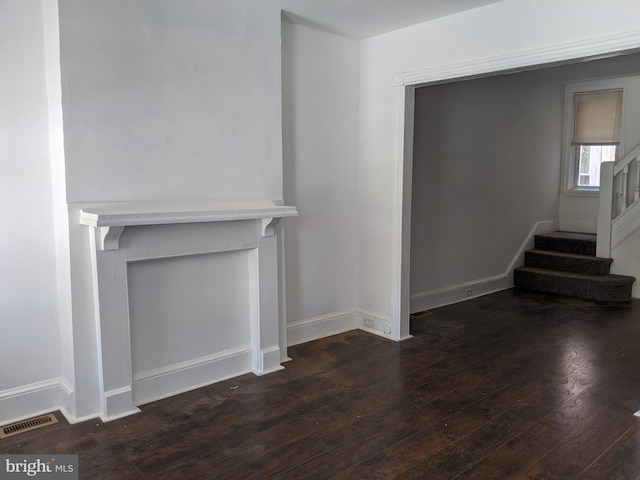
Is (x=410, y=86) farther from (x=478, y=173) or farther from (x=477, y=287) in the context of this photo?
(x=477, y=287)

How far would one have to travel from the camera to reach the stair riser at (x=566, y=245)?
6.18m

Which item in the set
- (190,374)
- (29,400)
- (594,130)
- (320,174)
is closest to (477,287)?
(320,174)

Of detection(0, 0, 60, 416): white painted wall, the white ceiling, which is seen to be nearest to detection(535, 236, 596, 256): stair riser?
the white ceiling

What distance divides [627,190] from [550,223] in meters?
1.08

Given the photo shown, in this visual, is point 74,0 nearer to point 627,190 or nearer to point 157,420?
point 157,420

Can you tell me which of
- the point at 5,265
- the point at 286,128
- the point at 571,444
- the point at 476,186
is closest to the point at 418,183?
the point at 476,186

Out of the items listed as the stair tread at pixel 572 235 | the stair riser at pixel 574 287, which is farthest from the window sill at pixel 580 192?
the stair riser at pixel 574 287

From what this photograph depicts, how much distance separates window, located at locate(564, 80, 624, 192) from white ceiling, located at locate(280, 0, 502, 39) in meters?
4.01

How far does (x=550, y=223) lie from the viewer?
22.7 ft

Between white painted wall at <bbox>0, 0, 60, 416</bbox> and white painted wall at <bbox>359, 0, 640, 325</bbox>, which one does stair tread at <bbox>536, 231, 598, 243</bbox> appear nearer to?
white painted wall at <bbox>359, 0, 640, 325</bbox>

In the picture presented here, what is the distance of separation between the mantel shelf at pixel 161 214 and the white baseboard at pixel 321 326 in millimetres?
1104

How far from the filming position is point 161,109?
3053 mm

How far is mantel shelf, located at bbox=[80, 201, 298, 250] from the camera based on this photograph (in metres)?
2.65

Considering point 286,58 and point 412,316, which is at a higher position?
point 286,58
